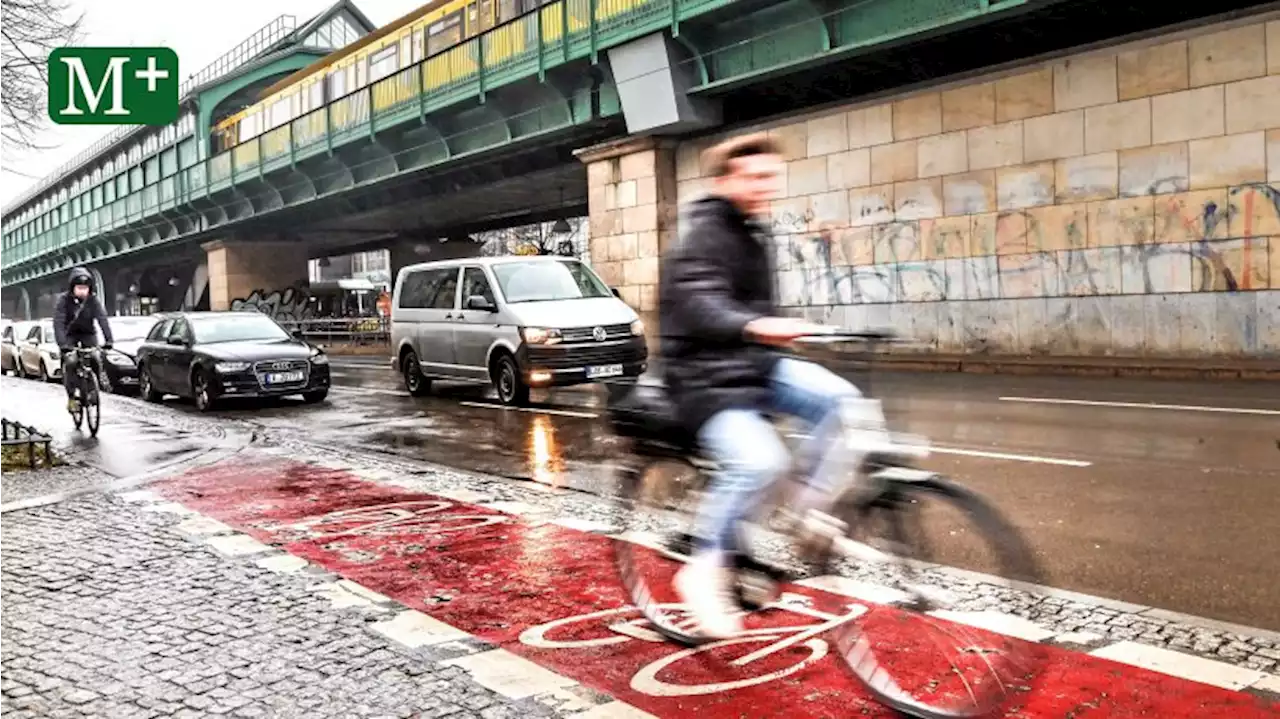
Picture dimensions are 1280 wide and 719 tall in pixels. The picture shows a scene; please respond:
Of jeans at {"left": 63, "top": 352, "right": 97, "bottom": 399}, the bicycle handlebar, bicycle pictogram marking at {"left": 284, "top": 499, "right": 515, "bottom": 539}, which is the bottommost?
bicycle pictogram marking at {"left": 284, "top": 499, "right": 515, "bottom": 539}

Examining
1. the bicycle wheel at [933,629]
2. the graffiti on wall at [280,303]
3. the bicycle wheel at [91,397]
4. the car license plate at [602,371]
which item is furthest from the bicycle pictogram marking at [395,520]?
the graffiti on wall at [280,303]

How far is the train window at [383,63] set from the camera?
32.3 m

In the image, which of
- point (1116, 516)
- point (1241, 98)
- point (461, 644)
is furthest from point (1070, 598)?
point (1241, 98)

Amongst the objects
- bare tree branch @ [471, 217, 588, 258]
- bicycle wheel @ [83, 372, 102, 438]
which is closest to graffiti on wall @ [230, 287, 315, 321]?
bare tree branch @ [471, 217, 588, 258]

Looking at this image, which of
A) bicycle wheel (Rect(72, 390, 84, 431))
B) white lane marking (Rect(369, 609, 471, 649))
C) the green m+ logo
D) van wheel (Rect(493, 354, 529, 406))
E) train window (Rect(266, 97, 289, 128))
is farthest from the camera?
train window (Rect(266, 97, 289, 128))

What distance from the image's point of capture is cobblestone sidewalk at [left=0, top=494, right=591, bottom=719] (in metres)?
3.76

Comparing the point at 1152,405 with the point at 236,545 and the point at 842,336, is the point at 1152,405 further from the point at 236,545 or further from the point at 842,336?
the point at 842,336

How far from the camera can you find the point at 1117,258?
59.3 feet

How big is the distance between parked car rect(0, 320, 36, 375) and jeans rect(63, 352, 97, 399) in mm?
17579

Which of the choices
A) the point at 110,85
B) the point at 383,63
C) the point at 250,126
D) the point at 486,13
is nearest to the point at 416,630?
the point at 110,85

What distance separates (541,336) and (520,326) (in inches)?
13.7

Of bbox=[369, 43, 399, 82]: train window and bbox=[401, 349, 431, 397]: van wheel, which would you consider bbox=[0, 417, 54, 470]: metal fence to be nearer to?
bbox=[401, 349, 431, 397]: van wheel

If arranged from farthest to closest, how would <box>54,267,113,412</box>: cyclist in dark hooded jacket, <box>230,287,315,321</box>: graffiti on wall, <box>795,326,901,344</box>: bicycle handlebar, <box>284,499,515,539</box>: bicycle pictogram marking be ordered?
<box>230,287,315,321</box>: graffiti on wall, <box>54,267,113,412</box>: cyclist in dark hooded jacket, <box>284,499,515,539</box>: bicycle pictogram marking, <box>795,326,901,344</box>: bicycle handlebar

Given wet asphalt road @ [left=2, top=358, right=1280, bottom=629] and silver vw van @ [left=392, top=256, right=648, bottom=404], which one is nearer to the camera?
wet asphalt road @ [left=2, top=358, right=1280, bottom=629]
